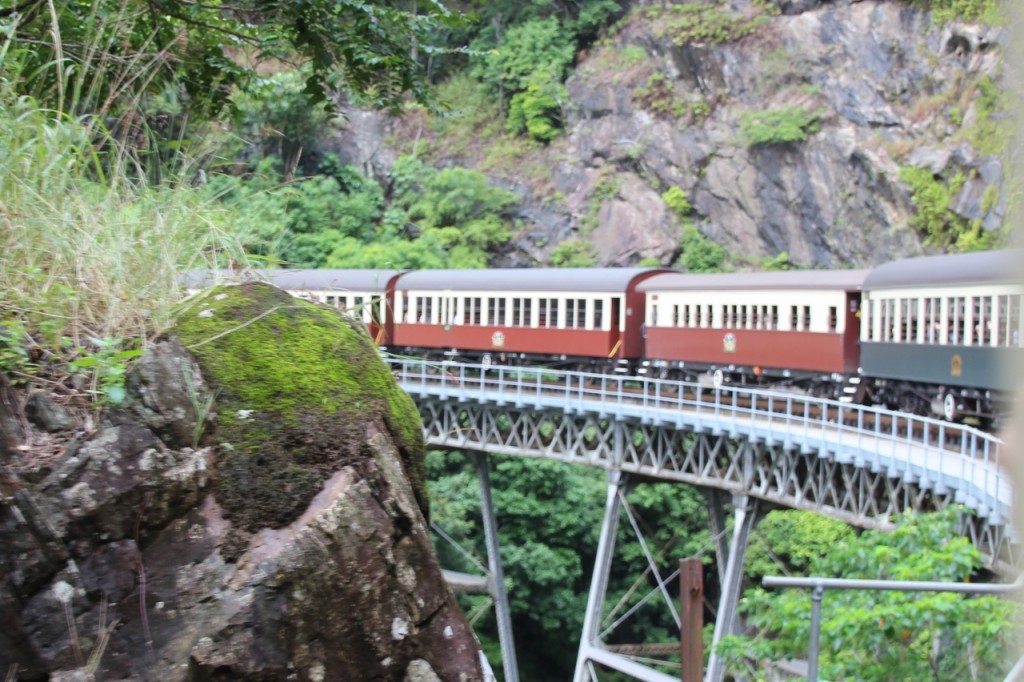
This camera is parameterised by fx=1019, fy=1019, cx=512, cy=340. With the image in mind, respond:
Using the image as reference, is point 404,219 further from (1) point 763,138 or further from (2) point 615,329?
(2) point 615,329

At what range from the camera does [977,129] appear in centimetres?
2986

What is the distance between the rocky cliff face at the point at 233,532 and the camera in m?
3.08

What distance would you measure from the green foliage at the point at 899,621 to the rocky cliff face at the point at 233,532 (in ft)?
9.37

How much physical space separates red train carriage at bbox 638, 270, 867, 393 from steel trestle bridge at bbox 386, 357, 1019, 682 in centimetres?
71

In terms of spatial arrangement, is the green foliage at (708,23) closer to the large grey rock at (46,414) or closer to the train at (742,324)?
the train at (742,324)

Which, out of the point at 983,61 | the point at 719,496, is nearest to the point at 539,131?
the point at 983,61

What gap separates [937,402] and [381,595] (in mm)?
14870

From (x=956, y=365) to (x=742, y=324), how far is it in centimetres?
528

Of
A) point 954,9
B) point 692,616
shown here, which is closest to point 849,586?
point 692,616

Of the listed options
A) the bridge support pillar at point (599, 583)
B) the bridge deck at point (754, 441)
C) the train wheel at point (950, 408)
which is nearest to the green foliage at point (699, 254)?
the bridge deck at point (754, 441)

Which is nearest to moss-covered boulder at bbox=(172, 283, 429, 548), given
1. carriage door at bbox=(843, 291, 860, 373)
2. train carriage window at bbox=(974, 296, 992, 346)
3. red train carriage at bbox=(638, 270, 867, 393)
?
train carriage window at bbox=(974, 296, 992, 346)

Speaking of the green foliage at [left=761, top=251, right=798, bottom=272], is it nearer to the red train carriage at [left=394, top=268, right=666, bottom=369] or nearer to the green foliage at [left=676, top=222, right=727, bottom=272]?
the green foliage at [left=676, top=222, right=727, bottom=272]

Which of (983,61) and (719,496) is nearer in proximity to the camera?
(719,496)

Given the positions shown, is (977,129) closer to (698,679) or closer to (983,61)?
(983,61)
